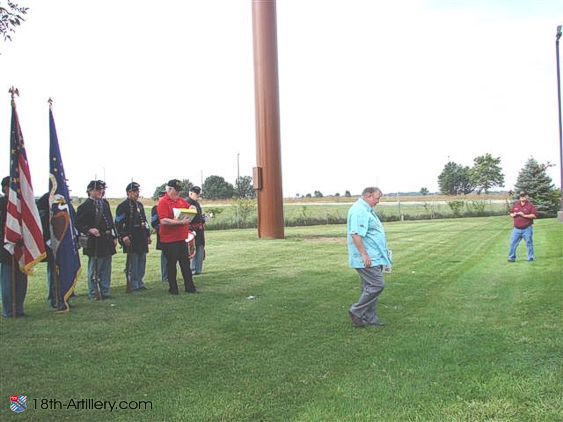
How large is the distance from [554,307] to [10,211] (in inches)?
315

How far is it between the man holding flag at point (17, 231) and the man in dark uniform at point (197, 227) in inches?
155

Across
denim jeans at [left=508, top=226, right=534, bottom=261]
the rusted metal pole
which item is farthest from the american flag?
the rusted metal pole

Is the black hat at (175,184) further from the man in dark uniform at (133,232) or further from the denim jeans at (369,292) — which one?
the denim jeans at (369,292)

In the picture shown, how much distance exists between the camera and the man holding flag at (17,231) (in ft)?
25.8

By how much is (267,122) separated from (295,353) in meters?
17.2

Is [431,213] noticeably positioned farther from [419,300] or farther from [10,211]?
[10,211]

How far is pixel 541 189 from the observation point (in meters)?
40.7

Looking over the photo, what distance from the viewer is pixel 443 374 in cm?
529

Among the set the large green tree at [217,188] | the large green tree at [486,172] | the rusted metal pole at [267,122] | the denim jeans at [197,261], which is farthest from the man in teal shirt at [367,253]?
the large green tree at [486,172]

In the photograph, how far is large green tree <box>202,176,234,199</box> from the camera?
73.7 metres

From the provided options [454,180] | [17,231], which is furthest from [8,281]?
[454,180]

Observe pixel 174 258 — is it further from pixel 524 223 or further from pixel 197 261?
pixel 524 223

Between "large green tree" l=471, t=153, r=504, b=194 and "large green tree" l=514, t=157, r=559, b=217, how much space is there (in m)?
38.8

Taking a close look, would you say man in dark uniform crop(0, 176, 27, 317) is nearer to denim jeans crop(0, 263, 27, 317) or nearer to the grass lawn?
denim jeans crop(0, 263, 27, 317)
